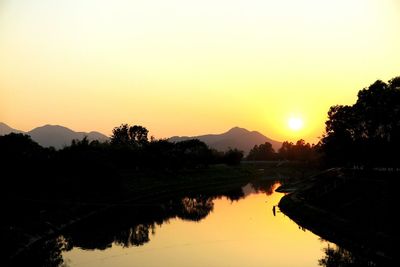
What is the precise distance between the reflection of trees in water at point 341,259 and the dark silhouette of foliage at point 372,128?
4574cm

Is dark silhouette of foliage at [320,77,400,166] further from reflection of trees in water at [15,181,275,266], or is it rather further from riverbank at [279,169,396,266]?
reflection of trees in water at [15,181,275,266]

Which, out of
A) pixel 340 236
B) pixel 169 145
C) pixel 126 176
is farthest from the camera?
pixel 169 145

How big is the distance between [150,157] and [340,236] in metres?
94.5

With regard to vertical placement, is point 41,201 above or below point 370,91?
below

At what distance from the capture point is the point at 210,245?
189ft

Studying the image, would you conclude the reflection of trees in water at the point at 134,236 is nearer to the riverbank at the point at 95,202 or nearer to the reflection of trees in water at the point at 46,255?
the reflection of trees in water at the point at 46,255

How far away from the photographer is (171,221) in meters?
78.0

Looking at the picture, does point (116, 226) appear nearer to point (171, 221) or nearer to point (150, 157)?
point (171, 221)

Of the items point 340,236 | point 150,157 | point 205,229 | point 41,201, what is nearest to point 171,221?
point 205,229

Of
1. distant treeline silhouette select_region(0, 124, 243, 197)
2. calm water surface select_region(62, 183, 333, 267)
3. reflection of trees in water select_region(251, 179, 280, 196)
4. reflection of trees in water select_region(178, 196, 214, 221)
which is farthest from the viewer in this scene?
reflection of trees in water select_region(251, 179, 280, 196)

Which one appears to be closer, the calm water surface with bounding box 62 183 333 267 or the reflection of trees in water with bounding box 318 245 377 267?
the reflection of trees in water with bounding box 318 245 377 267

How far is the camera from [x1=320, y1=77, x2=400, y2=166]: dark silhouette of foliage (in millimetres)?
91250

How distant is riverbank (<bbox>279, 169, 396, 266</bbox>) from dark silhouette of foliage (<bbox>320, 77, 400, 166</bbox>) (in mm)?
11209

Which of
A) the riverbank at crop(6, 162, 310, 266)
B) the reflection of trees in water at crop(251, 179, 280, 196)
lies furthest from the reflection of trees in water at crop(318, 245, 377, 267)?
the reflection of trees in water at crop(251, 179, 280, 196)
